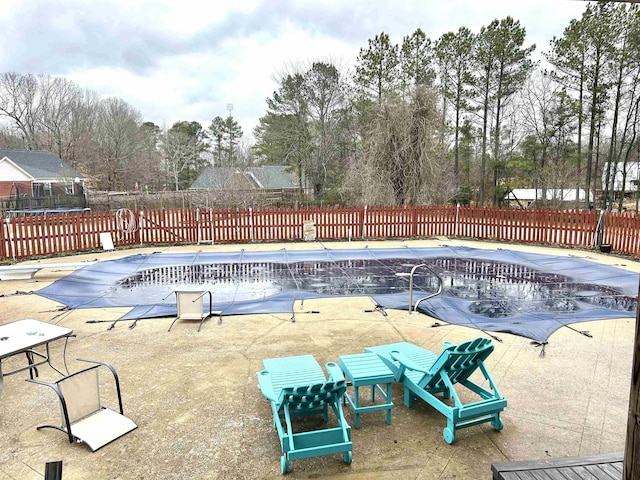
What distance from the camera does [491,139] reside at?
26984 millimetres

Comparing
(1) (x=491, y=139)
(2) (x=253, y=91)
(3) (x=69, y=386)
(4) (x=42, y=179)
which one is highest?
(2) (x=253, y=91)

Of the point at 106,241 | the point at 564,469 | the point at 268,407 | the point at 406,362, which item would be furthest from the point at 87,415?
the point at 106,241

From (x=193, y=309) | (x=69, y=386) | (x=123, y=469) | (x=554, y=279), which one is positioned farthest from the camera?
(x=554, y=279)

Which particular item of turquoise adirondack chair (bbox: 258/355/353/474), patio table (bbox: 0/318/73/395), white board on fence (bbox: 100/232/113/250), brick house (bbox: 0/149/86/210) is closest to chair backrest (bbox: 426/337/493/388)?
turquoise adirondack chair (bbox: 258/355/353/474)

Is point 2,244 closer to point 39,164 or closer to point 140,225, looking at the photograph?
point 140,225

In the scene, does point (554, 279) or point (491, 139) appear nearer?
point (554, 279)

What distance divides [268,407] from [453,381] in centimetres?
171

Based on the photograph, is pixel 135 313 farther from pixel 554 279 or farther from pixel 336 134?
pixel 336 134

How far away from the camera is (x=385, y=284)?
28.2 ft

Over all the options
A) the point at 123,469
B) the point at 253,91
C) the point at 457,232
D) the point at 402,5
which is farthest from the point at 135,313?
the point at 253,91

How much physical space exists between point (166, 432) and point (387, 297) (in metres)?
4.75

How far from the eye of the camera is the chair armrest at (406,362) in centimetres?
368

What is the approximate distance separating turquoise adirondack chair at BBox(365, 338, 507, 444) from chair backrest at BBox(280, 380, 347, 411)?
3.03 feet

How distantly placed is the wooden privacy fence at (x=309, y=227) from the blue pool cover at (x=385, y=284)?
2.21 m
